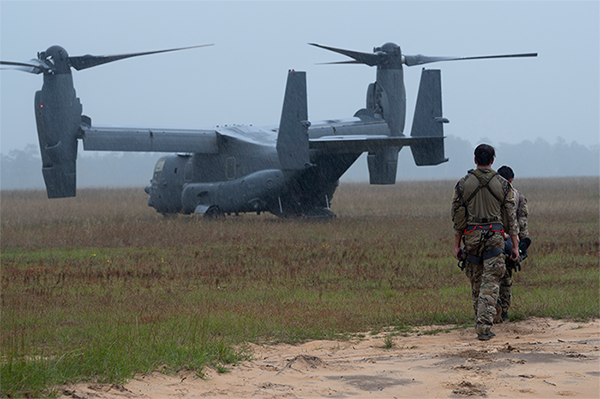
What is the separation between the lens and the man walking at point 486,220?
7.11 metres

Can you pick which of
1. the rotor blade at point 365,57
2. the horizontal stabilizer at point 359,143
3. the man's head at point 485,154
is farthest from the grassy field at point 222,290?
the rotor blade at point 365,57

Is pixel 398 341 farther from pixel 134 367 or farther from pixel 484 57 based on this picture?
pixel 484 57

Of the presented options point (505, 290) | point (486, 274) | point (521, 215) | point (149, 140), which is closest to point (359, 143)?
point (149, 140)

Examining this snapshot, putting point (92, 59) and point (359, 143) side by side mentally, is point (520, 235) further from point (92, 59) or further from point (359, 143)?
point (92, 59)

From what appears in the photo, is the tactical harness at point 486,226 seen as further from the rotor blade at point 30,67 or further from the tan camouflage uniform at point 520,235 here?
the rotor blade at point 30,67

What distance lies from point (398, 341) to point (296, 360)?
1684 mm

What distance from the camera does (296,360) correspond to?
5.79m

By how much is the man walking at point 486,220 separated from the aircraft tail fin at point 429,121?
48.9 feet

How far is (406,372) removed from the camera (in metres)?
5.57

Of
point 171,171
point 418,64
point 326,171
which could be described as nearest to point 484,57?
point 418,64

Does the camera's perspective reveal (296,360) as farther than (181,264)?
No

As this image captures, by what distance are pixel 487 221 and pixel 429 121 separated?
15.7 meters

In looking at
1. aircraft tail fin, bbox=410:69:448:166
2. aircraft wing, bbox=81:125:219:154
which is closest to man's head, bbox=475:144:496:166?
aircraft tail fin, bbox=410:69:448:166

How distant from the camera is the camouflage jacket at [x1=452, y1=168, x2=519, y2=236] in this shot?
7.16 metres
